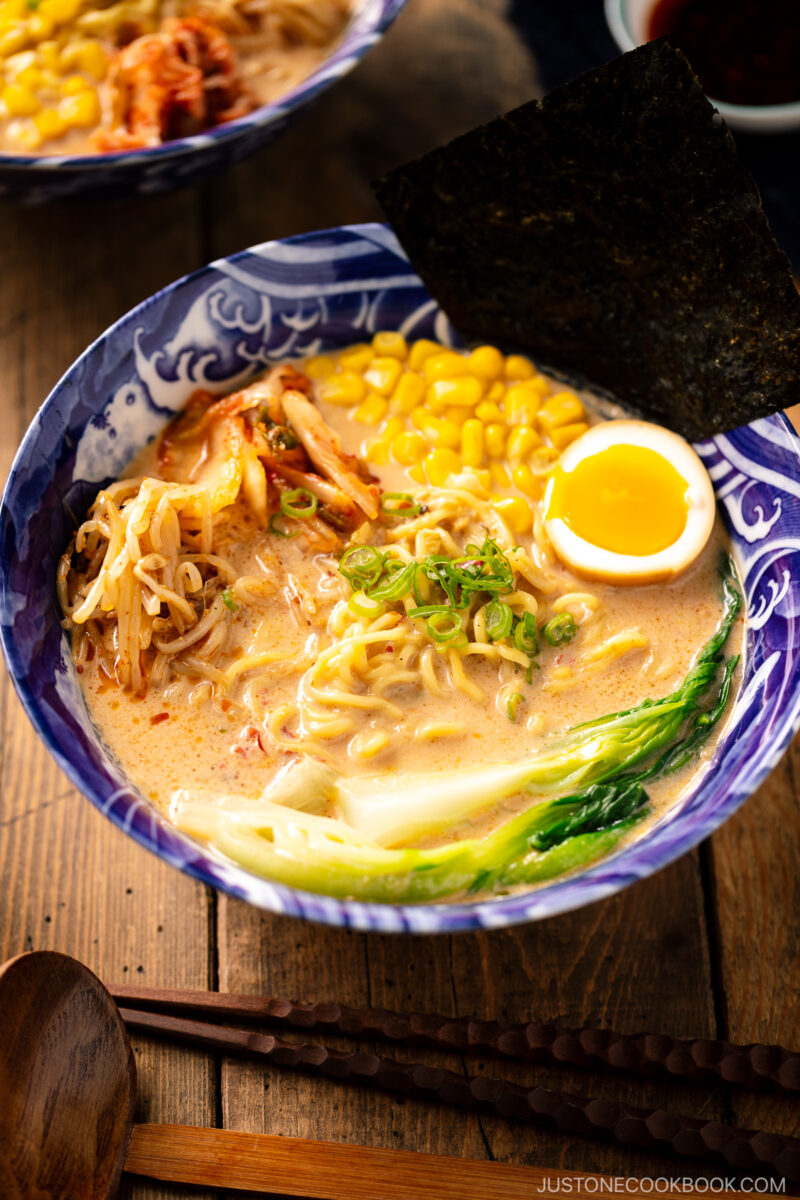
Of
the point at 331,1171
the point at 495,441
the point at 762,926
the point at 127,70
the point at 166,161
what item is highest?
the point at 127,70

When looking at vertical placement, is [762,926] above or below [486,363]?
below

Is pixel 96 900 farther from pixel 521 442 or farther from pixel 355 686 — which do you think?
pixel 521 442

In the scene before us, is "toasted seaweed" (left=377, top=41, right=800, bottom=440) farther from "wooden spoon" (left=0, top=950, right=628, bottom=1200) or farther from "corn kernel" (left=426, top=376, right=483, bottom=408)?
"wooden spoon" (left=0, top=950, right=628, bottom=1200)

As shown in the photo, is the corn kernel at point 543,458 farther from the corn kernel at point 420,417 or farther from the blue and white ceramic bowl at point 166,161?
the blue and white ceramic bowl at point 166,161

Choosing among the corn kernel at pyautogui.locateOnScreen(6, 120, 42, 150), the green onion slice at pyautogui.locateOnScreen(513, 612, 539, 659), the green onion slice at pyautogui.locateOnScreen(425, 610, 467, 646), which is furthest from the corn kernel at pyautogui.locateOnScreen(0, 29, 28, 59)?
the green onion slice at pyautogui.locateOnScreen(513, 612, 539, 659)

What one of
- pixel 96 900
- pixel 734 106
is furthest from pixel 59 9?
pixel 96 900

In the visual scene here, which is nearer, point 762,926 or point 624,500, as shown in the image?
point 762,926

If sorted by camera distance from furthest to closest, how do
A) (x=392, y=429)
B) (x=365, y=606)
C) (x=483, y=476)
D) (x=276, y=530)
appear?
(x=392, y=429)
(x=483, y=476)
(x=276, y=530)
(x=365, y=606)
